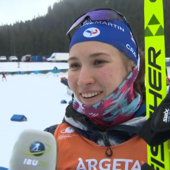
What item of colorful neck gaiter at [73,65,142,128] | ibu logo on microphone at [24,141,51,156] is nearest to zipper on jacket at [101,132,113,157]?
colorful neck gaiter at [73,65,142,128]

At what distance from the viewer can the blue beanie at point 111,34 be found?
4.73 ft

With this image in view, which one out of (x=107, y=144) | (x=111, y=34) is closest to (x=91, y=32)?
(x=111, y=34)

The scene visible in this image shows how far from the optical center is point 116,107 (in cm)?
145

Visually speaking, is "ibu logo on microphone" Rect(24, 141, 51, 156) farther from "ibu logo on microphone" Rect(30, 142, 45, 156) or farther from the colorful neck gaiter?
the colorful neck gaiter

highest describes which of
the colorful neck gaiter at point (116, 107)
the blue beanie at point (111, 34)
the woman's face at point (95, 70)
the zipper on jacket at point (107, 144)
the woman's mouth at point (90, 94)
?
the blue beanie at point (111, 34)

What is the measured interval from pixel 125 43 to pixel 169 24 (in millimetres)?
59807

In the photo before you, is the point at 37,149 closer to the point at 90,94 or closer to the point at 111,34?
the point at 90,94

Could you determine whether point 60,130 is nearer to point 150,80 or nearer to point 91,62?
point 91,62

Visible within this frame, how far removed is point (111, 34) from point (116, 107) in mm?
474

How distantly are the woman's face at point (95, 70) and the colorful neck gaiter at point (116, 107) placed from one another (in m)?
0.03

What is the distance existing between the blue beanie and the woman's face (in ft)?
0.12

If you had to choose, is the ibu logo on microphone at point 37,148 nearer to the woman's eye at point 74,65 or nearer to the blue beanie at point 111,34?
the woman's eye at point 74,65

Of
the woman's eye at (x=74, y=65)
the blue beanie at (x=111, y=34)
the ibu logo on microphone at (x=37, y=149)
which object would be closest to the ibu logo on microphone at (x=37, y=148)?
the ibu logo on microphone at (x=37, y=149)

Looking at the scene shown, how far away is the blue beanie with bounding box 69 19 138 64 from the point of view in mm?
1440
